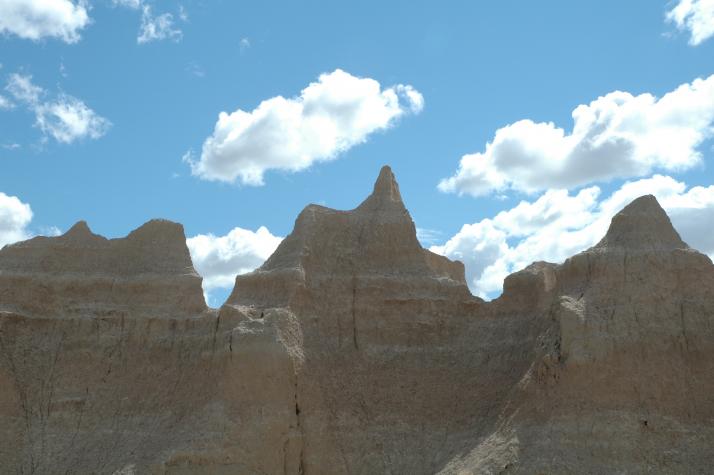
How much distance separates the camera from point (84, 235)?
49250 millimetres

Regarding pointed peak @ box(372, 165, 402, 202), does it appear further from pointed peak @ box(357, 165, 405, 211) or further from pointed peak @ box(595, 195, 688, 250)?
pointed peak @ box(595, 195, 688, 250)

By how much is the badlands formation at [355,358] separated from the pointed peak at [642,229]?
0.31 feet

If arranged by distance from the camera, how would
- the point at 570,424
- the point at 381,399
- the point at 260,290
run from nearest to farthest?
the point at 570,424 < the point at 381,399 < the point at 260,290

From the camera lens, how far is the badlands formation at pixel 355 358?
37625 mm

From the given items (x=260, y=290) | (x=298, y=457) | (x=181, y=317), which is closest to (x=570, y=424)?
(x=298, y=457)

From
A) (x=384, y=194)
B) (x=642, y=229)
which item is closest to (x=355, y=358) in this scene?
(x=384, y=194)

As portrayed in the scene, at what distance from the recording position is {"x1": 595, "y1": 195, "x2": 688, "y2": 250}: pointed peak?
4144 centimetres

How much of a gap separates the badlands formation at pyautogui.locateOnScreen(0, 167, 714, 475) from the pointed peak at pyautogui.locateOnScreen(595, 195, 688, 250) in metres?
0.09

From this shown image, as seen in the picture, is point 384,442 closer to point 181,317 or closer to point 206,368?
point 206,368

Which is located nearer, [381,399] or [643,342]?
[643,342]

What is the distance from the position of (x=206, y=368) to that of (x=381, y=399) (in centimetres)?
762

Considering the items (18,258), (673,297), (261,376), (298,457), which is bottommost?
(298,457)

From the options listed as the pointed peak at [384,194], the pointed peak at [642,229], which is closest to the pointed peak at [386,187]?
the pointed peak at [384,194]

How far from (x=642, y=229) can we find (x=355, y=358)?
43.2ft
